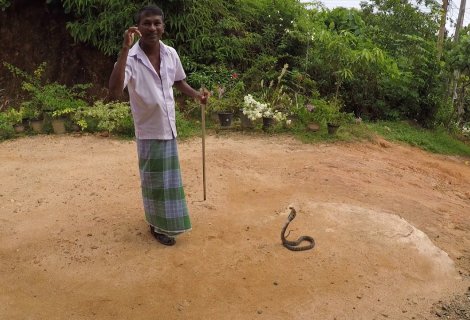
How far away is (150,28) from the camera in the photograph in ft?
9.39

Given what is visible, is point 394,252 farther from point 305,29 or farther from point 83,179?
point 305,29

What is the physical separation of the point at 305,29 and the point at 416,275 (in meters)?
6.52

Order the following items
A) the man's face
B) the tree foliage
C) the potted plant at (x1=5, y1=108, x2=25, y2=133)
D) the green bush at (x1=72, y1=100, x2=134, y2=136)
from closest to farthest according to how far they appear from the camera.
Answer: the man's face < the green bush at (x1=72, y1=100, x2=134, y2=136) < the potted plant at (x1=5, y1=108, x2=25, y2=133) < the tree foliage

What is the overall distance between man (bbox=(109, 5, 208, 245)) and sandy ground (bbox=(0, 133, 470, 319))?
28 cm

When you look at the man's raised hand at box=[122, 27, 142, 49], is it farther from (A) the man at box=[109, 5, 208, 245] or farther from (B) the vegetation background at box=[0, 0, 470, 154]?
(B) the vegetation background at box=[0, 0, 470, 154]

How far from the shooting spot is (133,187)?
452 cm

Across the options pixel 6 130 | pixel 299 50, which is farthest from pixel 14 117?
pixel 299 50

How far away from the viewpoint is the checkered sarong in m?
3.09

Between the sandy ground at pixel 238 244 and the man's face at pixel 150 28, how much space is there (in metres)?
1.47

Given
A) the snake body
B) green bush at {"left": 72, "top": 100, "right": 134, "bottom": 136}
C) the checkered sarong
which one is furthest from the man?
green bush at {"left": 72, "top": 100, "right": 134, "bottom": 136}

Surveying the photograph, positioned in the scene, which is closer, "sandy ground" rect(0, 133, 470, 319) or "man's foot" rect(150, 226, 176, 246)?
"sandy ground" rect(0, 133, 470, 319)

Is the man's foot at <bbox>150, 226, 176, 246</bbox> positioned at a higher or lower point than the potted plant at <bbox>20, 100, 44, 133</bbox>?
lower

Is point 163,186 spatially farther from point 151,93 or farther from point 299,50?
point 299,50

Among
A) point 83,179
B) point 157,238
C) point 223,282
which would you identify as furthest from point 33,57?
point 223,282
